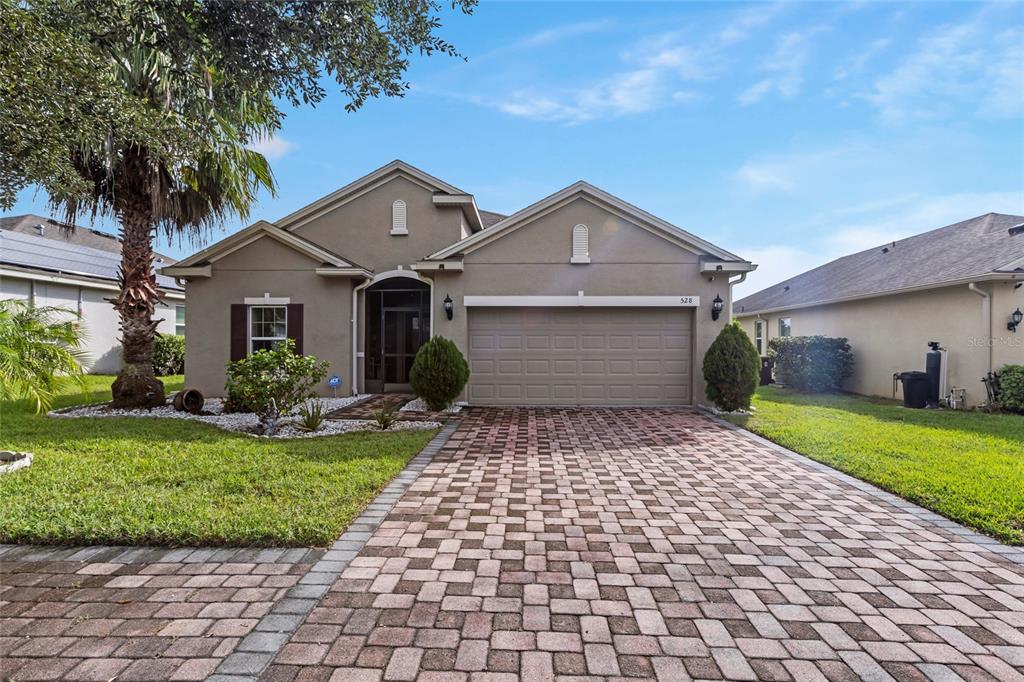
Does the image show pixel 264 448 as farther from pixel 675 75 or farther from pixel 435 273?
pixel 675 75

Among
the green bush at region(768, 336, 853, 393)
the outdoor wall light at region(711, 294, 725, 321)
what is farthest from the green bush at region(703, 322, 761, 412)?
the green bush at region(768, 336, 853, 393)

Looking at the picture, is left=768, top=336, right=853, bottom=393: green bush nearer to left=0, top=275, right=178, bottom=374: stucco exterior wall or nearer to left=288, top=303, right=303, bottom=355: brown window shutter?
left=288, top=303, right=303, bottom=355: brown window shutter

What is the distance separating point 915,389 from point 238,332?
55.0 ft

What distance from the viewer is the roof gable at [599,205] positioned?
11.1 m

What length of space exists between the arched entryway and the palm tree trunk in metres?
4.97

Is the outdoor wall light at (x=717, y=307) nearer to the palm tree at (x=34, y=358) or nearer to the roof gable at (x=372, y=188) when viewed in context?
the roof gable at (x=372, y=188)

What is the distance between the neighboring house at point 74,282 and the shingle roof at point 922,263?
21.0m

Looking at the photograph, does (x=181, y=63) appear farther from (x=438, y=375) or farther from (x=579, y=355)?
(x=579, y=355)

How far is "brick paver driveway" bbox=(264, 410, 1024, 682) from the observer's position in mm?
2428

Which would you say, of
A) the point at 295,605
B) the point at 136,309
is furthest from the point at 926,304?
the point at 136,309

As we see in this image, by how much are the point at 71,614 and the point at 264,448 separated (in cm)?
401

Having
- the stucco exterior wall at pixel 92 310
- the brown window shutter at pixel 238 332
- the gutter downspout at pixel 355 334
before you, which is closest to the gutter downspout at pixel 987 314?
the gutter downspout at pixel 355 334

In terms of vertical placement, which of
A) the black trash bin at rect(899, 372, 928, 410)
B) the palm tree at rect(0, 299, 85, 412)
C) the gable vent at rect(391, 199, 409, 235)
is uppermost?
the gable vent at rect(391, 199, 409, 235)

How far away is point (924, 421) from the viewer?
928 cm
